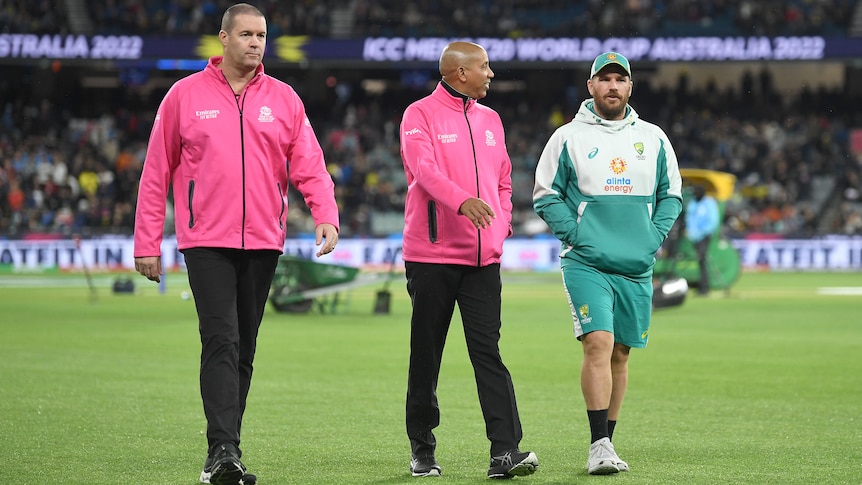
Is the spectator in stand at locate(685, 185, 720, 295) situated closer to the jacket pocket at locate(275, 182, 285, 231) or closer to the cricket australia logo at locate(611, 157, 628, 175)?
the cricket australia logo at locate(611, 157, 628, 175)

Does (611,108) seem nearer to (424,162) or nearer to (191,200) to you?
(424,162)

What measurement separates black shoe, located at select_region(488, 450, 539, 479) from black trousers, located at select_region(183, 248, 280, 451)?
53.0 inches

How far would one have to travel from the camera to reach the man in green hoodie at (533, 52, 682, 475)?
696 cm

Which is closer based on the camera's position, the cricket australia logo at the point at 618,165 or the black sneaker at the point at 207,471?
the black sneaker at the point at 207,471

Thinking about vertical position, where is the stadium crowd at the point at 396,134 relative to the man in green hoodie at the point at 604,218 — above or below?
above

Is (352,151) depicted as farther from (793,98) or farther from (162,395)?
(162,395)

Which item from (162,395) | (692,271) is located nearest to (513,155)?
(692,271)

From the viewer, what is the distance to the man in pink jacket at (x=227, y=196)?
638cm

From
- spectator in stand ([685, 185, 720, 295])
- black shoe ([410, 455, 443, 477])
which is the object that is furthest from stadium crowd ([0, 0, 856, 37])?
black shoe ([410, 455, 443, 477])

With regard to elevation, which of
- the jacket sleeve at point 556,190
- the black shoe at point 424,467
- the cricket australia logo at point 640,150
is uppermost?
the cricket australia logo at point 640,150

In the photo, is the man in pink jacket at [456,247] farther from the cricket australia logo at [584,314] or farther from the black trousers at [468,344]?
the cricket australia logo at [584,314]

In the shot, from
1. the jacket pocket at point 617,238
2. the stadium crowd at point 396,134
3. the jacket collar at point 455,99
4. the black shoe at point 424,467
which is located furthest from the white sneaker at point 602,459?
the stadium crowd at point 396,134

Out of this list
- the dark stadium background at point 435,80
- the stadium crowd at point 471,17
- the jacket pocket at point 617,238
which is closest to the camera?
the jacket pocket at point 617,238

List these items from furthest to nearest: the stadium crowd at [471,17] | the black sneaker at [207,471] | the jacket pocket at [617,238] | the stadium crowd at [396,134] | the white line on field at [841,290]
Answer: the stadium crowd at [471,17] → the stadium crowd at [396,134] → the white line on field at [841,290] → the jacket pocket at [617,238] → the black sneaker at [207,471]
